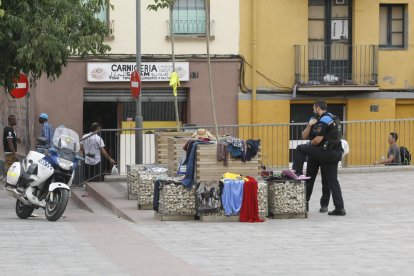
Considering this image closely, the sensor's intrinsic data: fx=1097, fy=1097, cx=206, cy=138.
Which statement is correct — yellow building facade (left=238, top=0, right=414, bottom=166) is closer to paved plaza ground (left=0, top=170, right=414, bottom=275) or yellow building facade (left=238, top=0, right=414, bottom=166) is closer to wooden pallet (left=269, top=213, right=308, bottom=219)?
paved plaza ground (left=0, top=170, right=414, bottom=275)

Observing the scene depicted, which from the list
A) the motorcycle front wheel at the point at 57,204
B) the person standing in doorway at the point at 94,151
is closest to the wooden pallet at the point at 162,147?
the motorcycle front wheel at the point at 57,204

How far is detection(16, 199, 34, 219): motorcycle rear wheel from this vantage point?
664 inches

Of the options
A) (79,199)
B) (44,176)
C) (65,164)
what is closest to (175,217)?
(65,164)

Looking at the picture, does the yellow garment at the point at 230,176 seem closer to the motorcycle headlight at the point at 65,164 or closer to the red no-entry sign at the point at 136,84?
the motorcycle headlight at the point at 65,164

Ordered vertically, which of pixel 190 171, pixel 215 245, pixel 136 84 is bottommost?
pixel 215 245

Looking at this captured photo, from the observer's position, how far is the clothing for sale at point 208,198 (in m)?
15.5

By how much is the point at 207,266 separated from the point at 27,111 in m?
20.3

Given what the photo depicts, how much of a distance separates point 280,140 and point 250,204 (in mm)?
11306

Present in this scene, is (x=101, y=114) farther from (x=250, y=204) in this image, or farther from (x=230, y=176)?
(x=250, y=204)

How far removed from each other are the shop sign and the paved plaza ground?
11494mm

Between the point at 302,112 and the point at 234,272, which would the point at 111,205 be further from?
the point at 302,112

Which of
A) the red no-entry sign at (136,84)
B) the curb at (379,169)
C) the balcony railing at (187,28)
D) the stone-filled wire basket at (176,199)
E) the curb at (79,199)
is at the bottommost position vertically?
the curb at (79,199)

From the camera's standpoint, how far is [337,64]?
97.8ft

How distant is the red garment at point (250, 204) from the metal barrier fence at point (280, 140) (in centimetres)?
948
